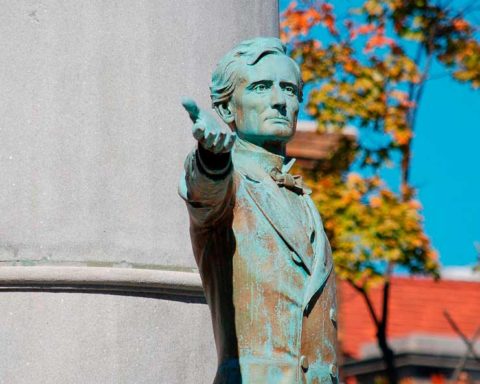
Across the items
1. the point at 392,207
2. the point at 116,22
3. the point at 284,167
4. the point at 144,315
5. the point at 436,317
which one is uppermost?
the point at 116,22

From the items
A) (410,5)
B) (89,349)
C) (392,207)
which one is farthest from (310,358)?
(410,5)

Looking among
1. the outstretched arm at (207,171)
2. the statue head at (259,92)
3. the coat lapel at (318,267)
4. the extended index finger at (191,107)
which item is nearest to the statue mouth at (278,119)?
the statue head at (259,92)

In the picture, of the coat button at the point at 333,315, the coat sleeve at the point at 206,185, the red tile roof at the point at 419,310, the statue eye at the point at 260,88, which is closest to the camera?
the coat sleeve at the point at 206,185

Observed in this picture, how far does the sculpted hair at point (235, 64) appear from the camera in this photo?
6238 mm

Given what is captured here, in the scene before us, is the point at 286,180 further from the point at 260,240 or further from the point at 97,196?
the point at 97,196

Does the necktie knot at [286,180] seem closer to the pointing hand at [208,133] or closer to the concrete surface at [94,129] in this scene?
the pointing hand at [208,133]

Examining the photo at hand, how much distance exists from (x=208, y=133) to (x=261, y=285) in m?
0.71

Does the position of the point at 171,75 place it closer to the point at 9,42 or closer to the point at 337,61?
the point at 9,42

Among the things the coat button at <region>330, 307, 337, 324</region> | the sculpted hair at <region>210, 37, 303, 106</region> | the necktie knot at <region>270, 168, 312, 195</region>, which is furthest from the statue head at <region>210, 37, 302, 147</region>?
the coat button at <region>330, 307, 337, 324</region>

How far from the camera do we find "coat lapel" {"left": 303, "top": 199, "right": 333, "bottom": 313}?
19.6 ft

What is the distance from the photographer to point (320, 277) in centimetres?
605

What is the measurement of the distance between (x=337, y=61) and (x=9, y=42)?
11375 mm

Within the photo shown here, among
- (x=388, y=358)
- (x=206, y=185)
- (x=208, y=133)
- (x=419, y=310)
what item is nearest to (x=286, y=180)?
(x=206, y=185)

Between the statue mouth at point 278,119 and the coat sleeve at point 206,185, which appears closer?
the coat sleeve at point 206,185
